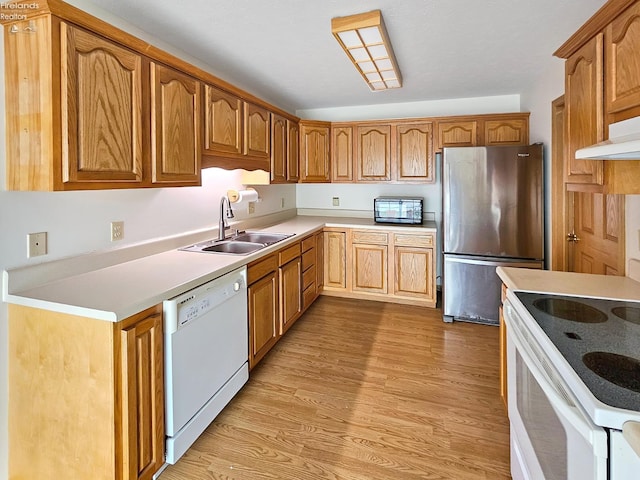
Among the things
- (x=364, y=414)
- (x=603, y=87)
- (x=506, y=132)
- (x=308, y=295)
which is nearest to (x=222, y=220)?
(x=308, y=295)

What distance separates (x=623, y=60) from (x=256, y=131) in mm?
2358

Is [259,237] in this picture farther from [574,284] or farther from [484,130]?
[484,130]

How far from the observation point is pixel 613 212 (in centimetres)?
213

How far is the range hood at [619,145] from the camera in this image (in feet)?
3.27

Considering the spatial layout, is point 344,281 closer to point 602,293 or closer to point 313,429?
point 313,429

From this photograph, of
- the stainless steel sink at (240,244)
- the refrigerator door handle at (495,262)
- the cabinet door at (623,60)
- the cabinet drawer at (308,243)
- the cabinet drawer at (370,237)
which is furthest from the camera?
the cabinet drawer at (370,237)

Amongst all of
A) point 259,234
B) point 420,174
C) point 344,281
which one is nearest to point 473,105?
point 420,174

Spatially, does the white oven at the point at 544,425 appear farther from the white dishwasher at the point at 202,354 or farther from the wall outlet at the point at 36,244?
the wall outlet at the point at 36,244

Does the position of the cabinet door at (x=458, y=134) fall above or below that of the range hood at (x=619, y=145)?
above

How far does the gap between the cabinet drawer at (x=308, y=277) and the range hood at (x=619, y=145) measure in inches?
99.3

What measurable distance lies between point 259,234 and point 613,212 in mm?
2559

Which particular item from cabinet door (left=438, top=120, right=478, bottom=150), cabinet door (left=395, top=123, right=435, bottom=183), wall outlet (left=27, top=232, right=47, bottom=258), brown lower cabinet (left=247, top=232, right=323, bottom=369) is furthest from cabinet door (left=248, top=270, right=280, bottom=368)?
cabinet door (left=438, top=120, right=478, bottom=150)

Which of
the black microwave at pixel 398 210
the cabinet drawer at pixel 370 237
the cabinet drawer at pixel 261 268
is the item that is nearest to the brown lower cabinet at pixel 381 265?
the cabinet drawer at pixel 370 237

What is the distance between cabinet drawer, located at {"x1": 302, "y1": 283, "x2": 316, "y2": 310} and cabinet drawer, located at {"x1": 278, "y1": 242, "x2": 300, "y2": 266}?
1.49 feet
